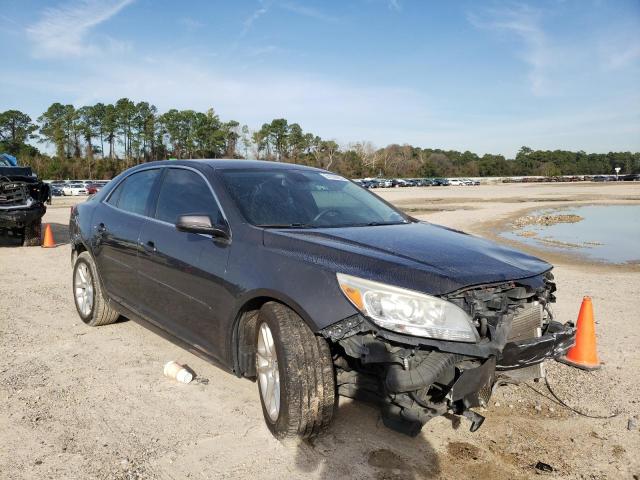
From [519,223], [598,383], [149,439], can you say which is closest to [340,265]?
[149,439]

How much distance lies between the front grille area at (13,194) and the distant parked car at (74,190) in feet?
135

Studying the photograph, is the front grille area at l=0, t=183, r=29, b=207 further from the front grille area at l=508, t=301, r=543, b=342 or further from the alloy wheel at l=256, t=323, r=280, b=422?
the front grille area at l=508, t=301, r=543, b=342

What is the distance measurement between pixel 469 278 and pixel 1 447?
9.13 feet

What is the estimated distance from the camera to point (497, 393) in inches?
159

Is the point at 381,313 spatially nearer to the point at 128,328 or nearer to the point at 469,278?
the point at 469,278

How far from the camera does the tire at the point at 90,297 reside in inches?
206

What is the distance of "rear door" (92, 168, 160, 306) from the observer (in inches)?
178

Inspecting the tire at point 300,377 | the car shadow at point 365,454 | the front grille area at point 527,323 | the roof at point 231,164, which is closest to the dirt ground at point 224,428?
the car shadow at point 365,454

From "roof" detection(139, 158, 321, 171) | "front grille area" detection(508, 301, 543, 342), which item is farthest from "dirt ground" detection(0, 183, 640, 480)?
"roof" detection(139, 158, 321, 171)

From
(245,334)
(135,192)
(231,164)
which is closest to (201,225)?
(245,334)

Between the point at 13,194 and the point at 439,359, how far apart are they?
36.5 feet

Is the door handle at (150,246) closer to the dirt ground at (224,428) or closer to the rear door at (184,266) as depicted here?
the rear door at (184,266)

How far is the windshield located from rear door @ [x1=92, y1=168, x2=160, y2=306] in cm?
100

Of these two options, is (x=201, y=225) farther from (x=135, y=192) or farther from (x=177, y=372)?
(x=135, y=192)
